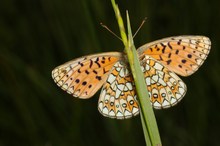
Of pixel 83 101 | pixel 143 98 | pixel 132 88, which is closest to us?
pixel 143 98

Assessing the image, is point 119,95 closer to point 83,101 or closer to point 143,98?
point 143,98

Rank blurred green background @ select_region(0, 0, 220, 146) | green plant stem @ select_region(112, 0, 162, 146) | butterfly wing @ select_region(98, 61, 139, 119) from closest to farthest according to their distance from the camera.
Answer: green plant stem @ select_region(112, 0, 162, 146) → butterfly wing @ select_region(98, 61, 139, 119) → blurred green background @ select_region(0, 0, 220, 146)

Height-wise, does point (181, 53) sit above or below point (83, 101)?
above

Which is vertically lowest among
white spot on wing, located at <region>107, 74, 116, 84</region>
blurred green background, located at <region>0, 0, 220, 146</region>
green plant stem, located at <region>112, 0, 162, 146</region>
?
blurred green background, located at <region>0, 0, 220, 146</region>

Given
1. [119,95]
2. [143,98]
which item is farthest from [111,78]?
[143,98]

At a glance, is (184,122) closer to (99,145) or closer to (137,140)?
(137,140)

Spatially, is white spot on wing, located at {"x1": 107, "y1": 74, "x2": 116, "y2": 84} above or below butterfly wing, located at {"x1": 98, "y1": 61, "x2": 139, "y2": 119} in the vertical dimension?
above

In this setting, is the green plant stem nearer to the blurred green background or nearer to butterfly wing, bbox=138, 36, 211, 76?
butterfly wing, bbox=138, 36, 211, 76

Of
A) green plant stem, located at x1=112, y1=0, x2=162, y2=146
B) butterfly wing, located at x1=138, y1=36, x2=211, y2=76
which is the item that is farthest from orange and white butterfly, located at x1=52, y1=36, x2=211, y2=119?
green plant stem, located at x1=112, y1=0, x2=162, y2=146
